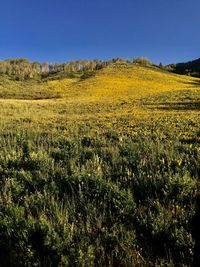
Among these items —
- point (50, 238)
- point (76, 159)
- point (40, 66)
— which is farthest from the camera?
point (40, 66)

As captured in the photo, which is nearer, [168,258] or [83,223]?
[168,258]

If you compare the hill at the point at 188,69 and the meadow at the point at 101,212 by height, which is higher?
the hill at the point at 188,69

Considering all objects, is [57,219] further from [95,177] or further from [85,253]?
[95,177]

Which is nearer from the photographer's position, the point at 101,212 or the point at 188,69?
the point at 101,212

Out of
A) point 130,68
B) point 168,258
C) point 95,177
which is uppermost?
point 130,68

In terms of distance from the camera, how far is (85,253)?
351 cm

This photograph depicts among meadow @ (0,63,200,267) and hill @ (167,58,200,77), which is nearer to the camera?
meadow @ (0,63,200,267)

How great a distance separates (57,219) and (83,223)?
1.24 ft

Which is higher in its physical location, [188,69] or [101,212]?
[188,69]

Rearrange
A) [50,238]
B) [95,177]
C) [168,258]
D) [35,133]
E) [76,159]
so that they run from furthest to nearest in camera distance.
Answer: [35,133], [76,159], [95,177], [50,238], [168,258]

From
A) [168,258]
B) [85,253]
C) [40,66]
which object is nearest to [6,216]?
[85,253]

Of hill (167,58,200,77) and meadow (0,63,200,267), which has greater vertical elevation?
hill (167,58,200,77)

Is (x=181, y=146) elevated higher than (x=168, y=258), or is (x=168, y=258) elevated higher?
(x=181, y=146)

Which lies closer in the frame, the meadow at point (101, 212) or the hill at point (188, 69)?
the meadow at point (101, 212)
